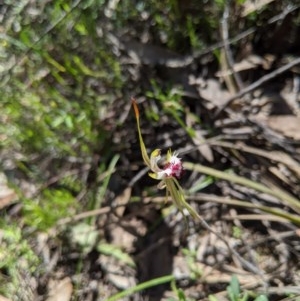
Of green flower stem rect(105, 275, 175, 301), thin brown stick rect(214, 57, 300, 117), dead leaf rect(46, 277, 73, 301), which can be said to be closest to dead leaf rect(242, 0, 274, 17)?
thin brown stick rect(214, 57, 300, 117)

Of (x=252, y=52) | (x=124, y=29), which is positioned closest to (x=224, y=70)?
(x=252, y=52)

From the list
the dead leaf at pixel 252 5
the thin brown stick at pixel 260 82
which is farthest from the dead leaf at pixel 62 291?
the dead leaf at pixel 252 5

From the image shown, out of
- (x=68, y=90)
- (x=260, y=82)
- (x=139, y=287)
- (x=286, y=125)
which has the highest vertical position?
(x=68, y=90)

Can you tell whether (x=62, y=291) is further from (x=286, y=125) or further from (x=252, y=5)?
(x=252, y=5)

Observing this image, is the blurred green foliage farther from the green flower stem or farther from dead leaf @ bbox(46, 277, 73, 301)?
the green flower stem

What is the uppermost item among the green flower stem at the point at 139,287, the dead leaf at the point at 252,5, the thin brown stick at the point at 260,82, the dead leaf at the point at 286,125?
the dead leaf at the point at 252,5

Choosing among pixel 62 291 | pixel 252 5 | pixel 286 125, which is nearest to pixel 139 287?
pixel 62 291

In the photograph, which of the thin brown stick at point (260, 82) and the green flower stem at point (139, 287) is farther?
the thin brown stick at point (260, 82)

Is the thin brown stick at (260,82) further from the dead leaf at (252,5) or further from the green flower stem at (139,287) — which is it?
the green flower stem at (139,287)
